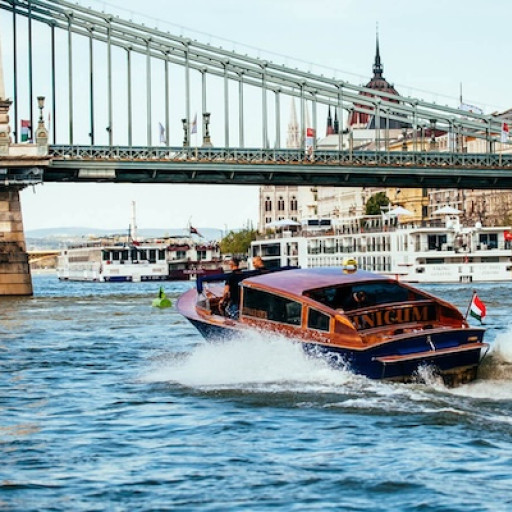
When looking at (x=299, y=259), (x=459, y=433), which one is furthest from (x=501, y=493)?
(x=299, y=259)

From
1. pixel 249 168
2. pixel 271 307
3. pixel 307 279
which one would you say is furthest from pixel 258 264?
pixel 249 168

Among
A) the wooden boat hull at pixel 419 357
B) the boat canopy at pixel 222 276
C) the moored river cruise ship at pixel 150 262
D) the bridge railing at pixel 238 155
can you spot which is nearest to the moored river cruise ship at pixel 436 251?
the bridge railing at pixel 238 155

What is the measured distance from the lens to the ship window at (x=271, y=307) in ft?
82.6

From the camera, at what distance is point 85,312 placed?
197 ft

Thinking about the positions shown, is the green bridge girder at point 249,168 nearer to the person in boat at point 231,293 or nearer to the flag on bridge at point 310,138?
the flag on bridge at point 310,138

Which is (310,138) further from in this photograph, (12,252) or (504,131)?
(12,252)

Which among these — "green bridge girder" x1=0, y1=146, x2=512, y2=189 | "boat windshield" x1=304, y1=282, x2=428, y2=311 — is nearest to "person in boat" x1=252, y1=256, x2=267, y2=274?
"boat windshield" x1=304, y1=282, x2=428, y2=311

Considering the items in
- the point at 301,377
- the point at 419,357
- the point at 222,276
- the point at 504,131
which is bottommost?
the point at 301,377

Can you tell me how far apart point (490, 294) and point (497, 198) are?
10575 cm

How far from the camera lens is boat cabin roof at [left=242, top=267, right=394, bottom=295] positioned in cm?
2527

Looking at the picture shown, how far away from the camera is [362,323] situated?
80.4ft

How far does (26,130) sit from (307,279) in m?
58.7

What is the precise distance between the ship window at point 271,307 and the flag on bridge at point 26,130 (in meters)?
56.8

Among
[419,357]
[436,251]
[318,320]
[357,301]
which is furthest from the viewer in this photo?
[436,251]
